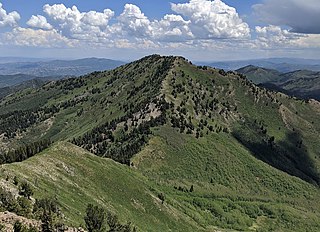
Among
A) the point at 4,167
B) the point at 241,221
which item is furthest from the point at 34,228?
the point at 241,221

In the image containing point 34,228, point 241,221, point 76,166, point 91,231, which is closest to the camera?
point 34,228

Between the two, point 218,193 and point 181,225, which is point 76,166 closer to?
point 181,225

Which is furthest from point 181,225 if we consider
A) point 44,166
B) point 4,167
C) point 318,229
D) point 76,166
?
point 318,229

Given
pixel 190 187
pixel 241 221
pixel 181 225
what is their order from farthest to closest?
1. pixel 190 187
2. pixel 241 221
3. pixel 181 225

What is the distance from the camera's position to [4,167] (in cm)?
8638

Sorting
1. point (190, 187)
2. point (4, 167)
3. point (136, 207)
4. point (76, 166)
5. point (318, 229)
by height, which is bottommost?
point (318, 229)

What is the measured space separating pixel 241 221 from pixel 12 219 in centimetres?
14087

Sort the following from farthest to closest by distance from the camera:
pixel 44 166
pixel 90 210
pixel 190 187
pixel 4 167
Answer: pixel 190 187
pixel 44 166
pixel 4 167
pixel 90 210

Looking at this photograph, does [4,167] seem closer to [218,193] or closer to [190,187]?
[190,187]

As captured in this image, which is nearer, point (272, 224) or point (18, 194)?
point (18, 194)

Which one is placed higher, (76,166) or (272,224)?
(76,166)

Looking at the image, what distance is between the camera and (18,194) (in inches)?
2746

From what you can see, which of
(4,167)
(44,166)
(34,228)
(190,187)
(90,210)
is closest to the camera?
(34,228)

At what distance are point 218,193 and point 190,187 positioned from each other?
54.8 feet
